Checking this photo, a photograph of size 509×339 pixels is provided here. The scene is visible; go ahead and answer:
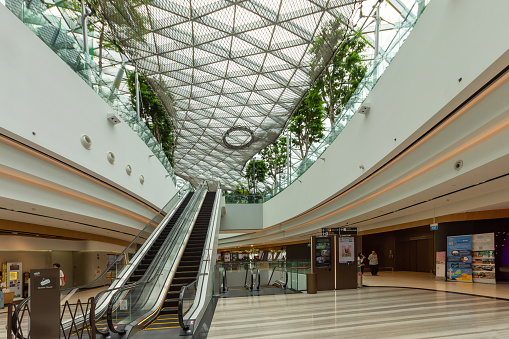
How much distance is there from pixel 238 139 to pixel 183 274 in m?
26.9

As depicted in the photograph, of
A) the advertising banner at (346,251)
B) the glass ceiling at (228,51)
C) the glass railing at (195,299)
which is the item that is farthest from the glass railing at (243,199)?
the glass railing at (195,299)

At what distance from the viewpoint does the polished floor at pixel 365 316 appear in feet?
22.8

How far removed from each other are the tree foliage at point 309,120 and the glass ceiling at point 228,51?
78 centimetres

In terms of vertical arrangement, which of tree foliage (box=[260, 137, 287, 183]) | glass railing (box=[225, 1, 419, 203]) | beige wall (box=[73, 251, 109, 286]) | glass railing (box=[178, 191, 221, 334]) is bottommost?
beige wall (box=[73, 251, 109, 286])

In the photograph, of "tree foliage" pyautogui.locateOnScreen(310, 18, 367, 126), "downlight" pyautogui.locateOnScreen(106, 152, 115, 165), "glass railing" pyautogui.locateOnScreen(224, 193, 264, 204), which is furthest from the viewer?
"glass railing" pyautogui.locateOnScreen(224, 193, 264, 204)

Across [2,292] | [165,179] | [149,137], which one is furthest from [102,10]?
[2,292]

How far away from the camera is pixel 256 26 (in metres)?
19.8

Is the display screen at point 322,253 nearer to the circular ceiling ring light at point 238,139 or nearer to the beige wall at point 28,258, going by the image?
the beige wall at point 28,258

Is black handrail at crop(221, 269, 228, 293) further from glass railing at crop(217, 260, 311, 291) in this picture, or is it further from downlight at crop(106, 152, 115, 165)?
downlight at crop(106, 152, 115, 165)

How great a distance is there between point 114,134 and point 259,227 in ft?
59.0

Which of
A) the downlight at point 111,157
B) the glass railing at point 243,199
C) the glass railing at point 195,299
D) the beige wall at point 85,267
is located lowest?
the beige wall at point 85,267

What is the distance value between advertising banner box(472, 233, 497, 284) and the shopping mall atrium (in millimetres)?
64

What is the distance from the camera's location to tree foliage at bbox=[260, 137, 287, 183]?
132 feet

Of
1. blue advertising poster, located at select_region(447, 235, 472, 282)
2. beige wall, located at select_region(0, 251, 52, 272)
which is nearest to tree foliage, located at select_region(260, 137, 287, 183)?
blue advertising poster, located at select_region(447, 235, 472, 282)
